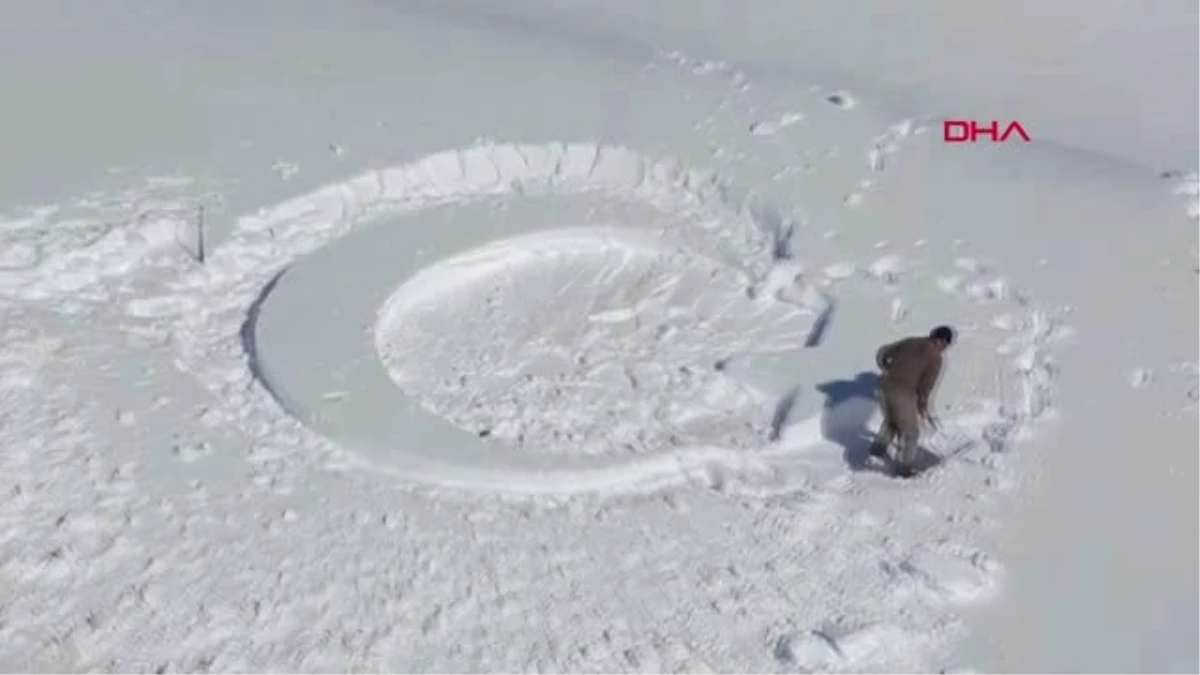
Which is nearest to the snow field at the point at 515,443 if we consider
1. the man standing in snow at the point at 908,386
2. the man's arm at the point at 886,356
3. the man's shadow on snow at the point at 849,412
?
the man's shadow on snow at the point at 849,412

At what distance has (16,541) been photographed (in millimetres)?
7559

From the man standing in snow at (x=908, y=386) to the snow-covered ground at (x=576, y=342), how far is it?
215 millimetres

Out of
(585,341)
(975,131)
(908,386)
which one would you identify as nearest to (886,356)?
(908,386)

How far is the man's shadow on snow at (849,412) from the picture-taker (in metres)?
8.54

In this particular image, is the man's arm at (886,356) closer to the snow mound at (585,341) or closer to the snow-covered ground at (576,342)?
the snow-covered ground at (576,342)

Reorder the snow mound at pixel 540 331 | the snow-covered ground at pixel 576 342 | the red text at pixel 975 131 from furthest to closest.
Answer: the red text at pixel 975 131 → the snow mound at pixel 540 331 → the snow-covered ground at pixel 576 342

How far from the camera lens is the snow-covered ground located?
7363 millimetres

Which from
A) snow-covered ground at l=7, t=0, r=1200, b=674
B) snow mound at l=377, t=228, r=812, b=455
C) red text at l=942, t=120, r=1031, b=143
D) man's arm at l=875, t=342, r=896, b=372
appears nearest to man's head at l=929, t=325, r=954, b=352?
man's arm at l=875, t=342, r=896, b=372

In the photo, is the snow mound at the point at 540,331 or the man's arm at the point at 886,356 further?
the snow mound at the point at 540,331

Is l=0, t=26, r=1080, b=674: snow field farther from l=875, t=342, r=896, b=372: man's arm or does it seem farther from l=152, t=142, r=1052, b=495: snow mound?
l=875, t=342, r=896, b=372: man's arm

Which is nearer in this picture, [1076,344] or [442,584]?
[442,584]

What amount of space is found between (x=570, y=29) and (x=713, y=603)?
18.4 feet

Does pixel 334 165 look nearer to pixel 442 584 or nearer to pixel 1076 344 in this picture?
pixel 442 584

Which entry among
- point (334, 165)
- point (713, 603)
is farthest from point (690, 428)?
point (334, 165)
